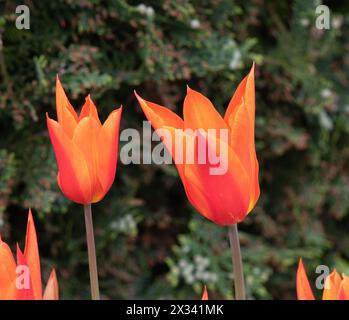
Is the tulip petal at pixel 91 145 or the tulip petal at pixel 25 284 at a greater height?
the tulip petal at pixel 91 145

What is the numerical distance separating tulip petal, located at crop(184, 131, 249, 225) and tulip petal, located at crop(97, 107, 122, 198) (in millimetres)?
103

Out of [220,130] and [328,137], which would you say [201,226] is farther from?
[220,130]

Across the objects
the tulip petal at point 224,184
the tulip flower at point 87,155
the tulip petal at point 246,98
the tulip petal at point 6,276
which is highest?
the tulip petal at point 246,98

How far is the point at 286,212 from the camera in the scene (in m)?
2.50

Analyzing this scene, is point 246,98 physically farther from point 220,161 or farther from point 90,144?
point 90,144

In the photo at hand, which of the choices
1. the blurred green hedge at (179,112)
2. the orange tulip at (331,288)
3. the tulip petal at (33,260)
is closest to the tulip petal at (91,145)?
the tulip petal at (33,260)

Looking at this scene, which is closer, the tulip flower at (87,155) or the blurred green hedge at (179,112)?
the tulip flower at (87,155)

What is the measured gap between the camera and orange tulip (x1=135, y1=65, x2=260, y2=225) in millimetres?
866

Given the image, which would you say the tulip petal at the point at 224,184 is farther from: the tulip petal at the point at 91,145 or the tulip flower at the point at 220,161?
the tulip petal at the point at 91,145

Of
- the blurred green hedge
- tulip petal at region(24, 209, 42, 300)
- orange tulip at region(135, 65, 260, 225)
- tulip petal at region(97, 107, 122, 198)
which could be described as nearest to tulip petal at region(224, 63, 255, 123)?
orange tulip at region(135, 65, 260, 225)

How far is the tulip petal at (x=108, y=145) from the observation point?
91 cm
